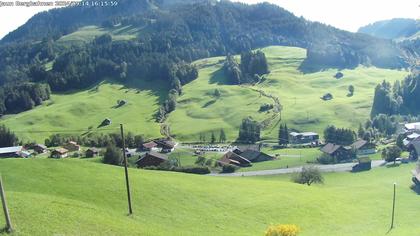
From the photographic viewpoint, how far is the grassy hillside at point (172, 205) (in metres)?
35.0

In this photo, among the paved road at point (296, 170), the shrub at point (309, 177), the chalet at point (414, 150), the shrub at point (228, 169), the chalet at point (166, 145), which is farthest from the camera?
the chalet at point (166, 145)

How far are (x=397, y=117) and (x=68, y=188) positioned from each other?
149 metres

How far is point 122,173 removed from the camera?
56188 mm

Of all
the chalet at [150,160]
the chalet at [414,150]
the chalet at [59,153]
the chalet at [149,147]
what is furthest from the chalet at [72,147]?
the chalet at [414,150]

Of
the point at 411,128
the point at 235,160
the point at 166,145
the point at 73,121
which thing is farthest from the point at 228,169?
the point at 73,121

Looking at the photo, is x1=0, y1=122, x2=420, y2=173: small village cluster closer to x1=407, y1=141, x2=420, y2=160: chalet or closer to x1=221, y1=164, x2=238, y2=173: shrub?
x1=407, y1=141, x2=420, y2=160: chalet

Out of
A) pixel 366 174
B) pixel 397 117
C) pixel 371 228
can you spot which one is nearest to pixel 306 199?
pixel 371 228

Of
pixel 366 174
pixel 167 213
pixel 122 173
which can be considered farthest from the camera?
pixel 366 174

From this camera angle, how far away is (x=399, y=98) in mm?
181875

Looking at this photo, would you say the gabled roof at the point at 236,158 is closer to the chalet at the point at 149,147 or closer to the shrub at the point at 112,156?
the shrub at the point at 112,156

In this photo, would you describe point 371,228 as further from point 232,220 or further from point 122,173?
point 122,173

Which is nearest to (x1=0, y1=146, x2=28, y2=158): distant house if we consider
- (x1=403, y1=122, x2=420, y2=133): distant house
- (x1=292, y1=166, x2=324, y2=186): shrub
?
(x1=292, y1=166, x2=324, y2=186): shrub

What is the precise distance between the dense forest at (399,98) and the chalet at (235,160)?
75.6 m

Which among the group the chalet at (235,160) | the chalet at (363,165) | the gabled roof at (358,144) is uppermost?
the chalet at (363,165)
